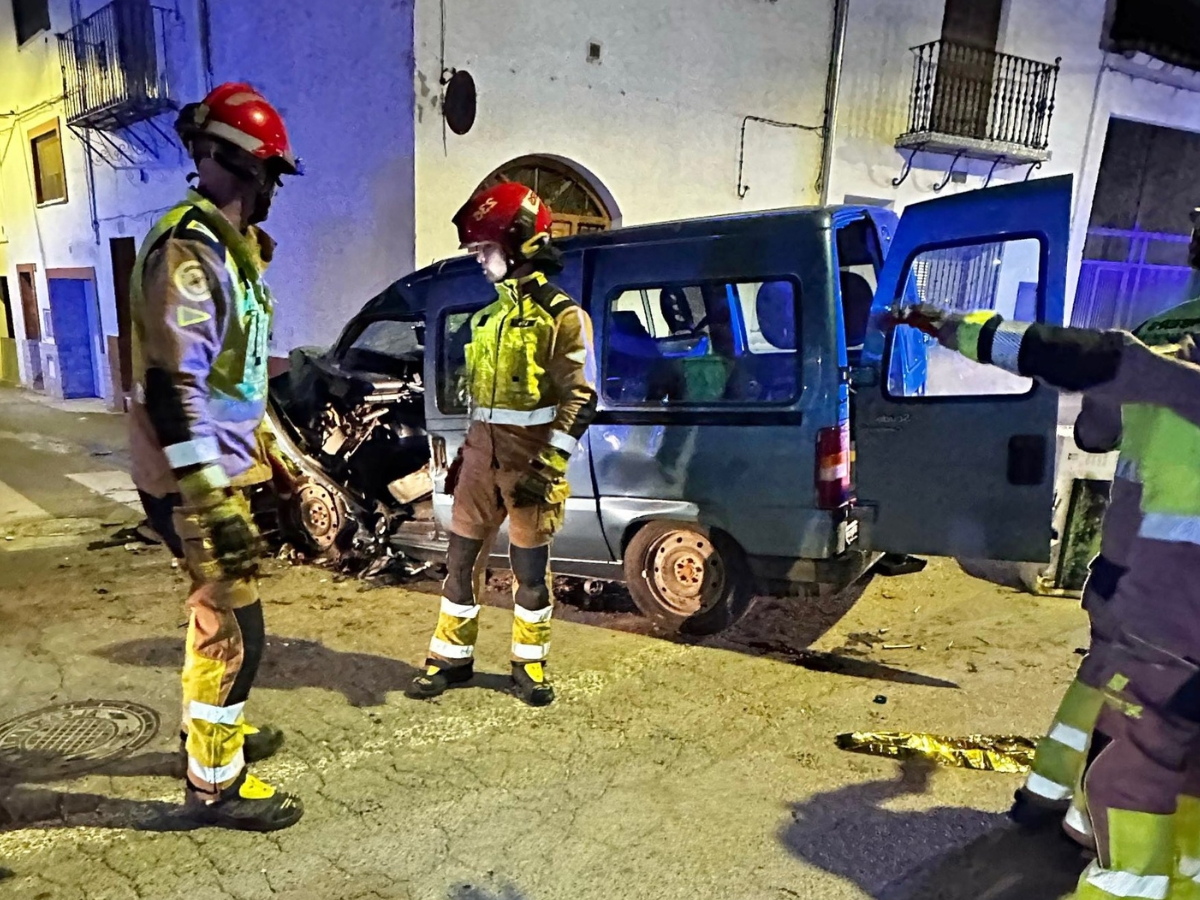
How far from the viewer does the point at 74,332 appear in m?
14.2

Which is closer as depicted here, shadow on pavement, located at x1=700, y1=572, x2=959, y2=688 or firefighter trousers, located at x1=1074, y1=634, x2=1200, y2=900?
firefighter trousers, located at x1=1074, y1=634, x2=1200, y2=900

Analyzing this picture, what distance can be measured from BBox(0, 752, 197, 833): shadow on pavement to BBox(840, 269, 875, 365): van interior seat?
12.7 ft

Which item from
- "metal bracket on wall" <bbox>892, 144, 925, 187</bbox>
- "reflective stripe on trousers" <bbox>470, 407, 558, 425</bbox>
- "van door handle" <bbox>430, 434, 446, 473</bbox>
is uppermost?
"metal bracket on wall" <bbox>892, 144, 925, 187</bbox>

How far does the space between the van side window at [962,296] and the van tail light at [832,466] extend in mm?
323

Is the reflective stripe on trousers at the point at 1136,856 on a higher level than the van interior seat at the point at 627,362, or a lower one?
lower

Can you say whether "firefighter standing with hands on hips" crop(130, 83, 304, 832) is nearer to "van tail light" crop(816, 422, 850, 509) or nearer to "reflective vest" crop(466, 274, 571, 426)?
"reflective vest" crop(466, 274, 571, 426)

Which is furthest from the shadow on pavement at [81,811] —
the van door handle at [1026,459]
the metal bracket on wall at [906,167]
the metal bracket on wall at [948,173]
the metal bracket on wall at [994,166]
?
the metal bracket on wall at [994,166]

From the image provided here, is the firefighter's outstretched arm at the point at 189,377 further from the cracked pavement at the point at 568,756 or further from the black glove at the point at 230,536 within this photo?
the cracked pavement at the point at 568,756

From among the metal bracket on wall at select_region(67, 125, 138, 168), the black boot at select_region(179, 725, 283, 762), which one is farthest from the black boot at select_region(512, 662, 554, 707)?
the metal bracket on wall at select_region(67, 125, 138, 168)

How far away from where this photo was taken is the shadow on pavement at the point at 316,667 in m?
3.74

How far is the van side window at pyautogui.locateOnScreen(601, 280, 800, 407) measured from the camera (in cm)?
406

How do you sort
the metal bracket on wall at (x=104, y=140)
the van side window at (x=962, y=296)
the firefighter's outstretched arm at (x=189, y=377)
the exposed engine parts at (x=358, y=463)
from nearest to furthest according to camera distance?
the firefighter's outstretched arm at (x=189, y=377) < the van side window at (x=962, y=296) < the exposed engine parts at (x=358, y=463) < the metal bracket on wall at (x=104, y=140)

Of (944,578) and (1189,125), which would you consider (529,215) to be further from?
(1189,125)

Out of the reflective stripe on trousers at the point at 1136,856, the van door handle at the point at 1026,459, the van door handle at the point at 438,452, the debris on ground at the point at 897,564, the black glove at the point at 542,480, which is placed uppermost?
the van door handle at the point at 1026,459
